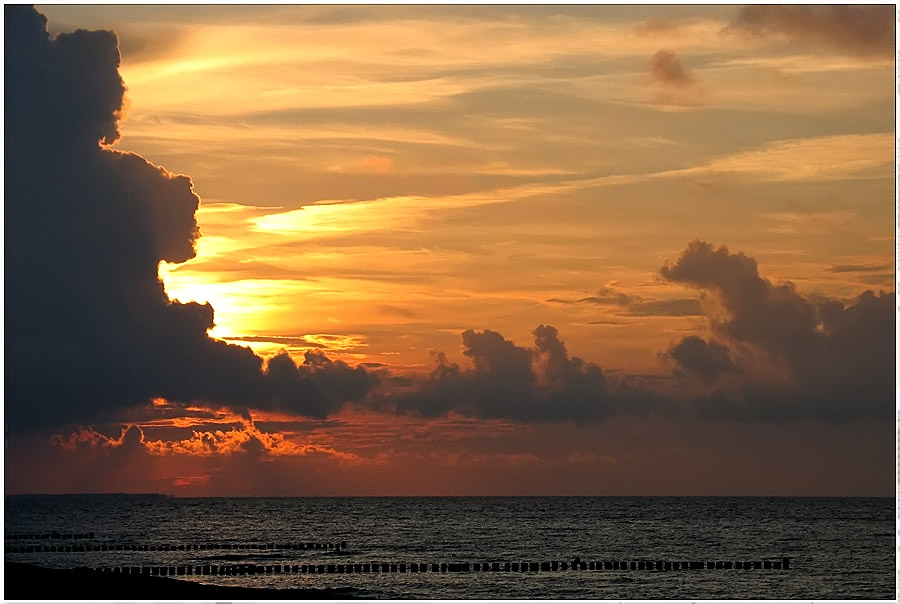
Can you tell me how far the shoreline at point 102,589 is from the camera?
63.3 meters

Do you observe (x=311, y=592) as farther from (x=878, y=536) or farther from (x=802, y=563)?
(x=878, y=536)

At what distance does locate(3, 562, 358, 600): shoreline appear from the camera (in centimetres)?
6334

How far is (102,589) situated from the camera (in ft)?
221

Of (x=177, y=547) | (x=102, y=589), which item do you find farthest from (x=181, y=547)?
(x=102, y=589)

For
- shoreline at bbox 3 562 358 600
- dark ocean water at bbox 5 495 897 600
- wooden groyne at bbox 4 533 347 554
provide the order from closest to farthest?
shoreline at bbox 3 562 358 600, dark ocean water at bbox 5 495 897 600, wooden groyne at bbox 4 533 347 554

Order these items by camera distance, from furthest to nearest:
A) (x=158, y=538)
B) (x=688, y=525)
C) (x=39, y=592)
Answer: (x=688, y=525)
(x=158, y=538)
(x=39, y=592)

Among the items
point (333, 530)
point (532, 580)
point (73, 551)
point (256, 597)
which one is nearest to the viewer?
point (256, 597)

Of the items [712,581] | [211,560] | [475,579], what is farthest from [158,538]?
[712,581]

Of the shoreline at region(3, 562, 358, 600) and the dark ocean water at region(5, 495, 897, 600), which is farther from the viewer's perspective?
the dark ocean water at region(5, 495, 897, 600)

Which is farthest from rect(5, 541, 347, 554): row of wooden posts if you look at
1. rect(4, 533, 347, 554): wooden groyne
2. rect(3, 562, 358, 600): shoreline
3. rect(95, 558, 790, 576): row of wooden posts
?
rect(3, 562, 358, 600): shoreline

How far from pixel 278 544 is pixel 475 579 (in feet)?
177

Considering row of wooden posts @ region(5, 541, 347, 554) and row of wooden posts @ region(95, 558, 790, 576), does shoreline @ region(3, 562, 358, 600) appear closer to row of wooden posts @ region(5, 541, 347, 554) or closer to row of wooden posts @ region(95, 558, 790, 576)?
row of wooden posts @ region(95, 558, 790, 576)

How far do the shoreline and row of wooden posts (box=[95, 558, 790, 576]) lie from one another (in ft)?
69.1

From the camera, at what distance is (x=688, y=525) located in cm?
19938
